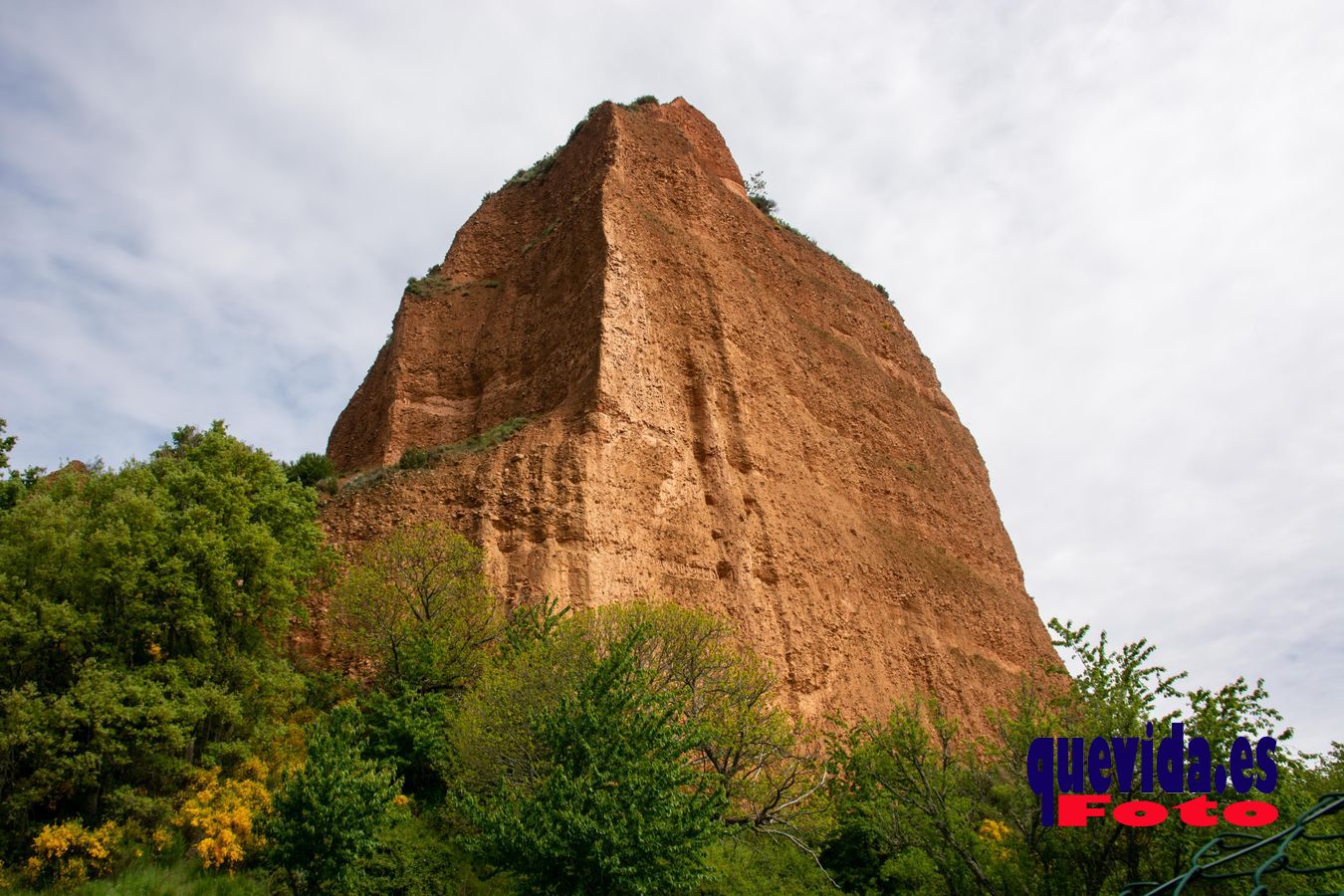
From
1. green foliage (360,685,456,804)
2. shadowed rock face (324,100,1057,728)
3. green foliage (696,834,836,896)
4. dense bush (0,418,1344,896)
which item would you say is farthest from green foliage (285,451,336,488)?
green foliage (696,834,836,896)

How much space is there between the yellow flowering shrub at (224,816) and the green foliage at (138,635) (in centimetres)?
40

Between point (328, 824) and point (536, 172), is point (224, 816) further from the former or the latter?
point (536, 172)

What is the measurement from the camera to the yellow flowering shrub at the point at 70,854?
40.5 ft

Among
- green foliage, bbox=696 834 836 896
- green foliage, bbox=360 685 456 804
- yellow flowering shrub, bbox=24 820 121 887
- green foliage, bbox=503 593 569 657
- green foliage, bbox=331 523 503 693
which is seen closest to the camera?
yellow flowering shrub, bbox=24 820 121 887

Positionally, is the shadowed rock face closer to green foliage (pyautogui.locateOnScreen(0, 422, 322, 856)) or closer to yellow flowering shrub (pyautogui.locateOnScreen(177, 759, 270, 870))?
green foliage (pyautogui.locateOnScreen(0, 422, 322, 856))

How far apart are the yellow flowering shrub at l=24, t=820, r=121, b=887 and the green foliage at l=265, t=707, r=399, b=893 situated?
6.92 feet

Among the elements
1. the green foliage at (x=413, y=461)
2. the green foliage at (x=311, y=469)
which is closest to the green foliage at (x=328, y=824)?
the green foliage at (x=413, y=461)

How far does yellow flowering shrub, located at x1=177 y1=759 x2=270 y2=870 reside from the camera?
13.2m

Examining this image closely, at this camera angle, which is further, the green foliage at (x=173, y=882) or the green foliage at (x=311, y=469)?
the green foliage at (x=311, y=469)

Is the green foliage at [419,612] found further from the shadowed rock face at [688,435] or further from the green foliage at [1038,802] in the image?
the green foliage at [1038,802]

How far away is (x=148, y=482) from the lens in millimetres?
17125

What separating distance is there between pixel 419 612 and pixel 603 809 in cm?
774

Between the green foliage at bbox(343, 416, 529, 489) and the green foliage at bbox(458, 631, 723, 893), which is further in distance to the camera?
the green foliage at bbox(343, 416, 529, 489)

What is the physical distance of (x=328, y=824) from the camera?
40.6ft
